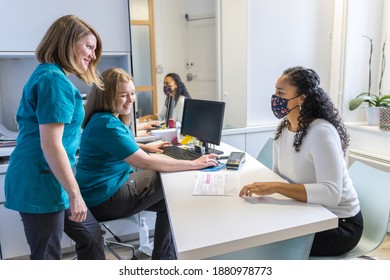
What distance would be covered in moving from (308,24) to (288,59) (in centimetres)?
38

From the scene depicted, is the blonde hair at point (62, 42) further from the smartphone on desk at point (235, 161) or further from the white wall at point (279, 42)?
the white wall at point (279, 42)

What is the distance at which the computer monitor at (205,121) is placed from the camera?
209 centimetres

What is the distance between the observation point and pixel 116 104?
177 cm

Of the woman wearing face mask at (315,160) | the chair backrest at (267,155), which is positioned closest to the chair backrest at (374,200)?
the woman wearing face mask at (315,160)

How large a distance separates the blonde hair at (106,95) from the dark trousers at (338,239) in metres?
1.21

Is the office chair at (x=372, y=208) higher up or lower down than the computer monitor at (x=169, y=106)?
lower down

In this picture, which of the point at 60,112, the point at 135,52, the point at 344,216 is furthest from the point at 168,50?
the point at 344,216

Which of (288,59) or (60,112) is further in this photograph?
(288,59)

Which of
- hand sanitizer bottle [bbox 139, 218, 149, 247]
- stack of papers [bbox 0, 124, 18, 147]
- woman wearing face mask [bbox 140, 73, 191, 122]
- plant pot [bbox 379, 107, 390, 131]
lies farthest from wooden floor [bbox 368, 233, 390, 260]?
stack of papers [bbox 0, 124, 18, 147]

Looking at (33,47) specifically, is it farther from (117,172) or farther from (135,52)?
(117,172)

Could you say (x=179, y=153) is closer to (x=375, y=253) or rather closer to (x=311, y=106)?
(x=311, y=106)

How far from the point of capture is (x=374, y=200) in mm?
1562

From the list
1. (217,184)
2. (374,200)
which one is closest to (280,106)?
(217,184)
